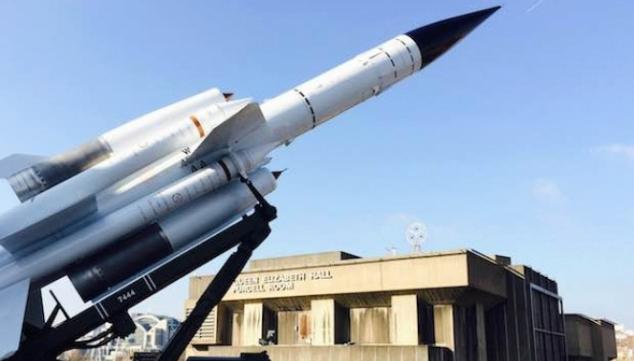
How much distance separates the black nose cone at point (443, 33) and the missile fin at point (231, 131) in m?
5.78

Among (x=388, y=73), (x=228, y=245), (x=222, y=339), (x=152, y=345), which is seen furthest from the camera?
(x=152, y=345)

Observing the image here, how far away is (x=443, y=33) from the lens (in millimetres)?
17516

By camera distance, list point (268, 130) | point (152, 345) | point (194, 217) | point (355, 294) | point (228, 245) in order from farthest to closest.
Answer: point (152, 345) < point (355, 294) < point (268, 130) < point (194, 217) < point (228, 245)

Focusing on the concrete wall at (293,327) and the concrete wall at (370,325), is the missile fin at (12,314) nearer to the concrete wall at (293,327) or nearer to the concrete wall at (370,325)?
the concrete wall at (370,325)

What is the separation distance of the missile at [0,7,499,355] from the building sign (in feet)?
63.1

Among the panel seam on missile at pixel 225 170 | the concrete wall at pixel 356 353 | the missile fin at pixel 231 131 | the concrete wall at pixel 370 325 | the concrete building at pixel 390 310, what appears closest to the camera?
the panel seam on missile at pixel 225 170

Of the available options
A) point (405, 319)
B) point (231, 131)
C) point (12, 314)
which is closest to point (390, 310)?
point (405, 319)

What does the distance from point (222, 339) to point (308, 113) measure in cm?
2699

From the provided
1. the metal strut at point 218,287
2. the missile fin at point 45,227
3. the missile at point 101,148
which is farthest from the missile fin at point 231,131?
the missile fin at point 45,227

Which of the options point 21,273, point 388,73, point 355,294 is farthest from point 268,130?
point 355,294

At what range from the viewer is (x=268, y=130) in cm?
1475

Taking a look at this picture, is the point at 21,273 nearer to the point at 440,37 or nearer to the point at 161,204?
→ the point at 161,204

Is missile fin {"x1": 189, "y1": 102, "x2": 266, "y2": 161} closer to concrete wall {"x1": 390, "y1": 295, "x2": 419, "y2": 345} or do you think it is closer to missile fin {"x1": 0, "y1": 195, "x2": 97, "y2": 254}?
missile fin {"x1": 0, "y1": 195, "x2": 97, "y2": 254}

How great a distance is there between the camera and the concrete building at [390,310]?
30.9 meters
